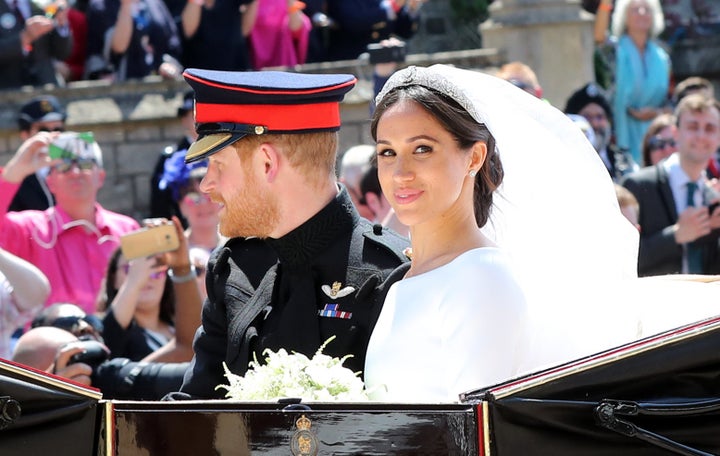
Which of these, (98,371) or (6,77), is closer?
(98,371)

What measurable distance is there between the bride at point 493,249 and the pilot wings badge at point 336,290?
0.47 m

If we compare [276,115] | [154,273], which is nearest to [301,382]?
[276,115]

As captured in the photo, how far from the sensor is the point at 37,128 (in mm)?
8547

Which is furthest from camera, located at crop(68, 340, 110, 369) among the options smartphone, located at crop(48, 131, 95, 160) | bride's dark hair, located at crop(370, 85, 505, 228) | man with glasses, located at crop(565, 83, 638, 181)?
man with glasses, located at crop(565, 83, 638, 181)

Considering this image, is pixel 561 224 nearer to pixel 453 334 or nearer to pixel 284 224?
pixel 453 334

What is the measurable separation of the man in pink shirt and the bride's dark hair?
166 inches

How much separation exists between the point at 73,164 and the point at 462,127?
15.5 feet

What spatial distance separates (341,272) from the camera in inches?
152

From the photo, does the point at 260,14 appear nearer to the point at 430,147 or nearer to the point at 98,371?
the point at 98,371

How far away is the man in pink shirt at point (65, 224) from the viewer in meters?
7.29

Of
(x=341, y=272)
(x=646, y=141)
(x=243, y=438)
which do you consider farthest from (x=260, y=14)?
(x=243, y=438)

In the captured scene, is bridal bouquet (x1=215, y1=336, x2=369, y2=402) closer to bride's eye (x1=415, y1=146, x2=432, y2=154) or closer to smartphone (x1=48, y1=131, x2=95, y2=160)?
bride's eye (x1=415, y1=146, x2=432, y2=154)

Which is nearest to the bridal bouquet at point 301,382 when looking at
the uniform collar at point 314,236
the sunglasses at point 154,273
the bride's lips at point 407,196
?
Result: the bride's lips at point 407,196

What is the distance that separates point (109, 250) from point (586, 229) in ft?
15.1
